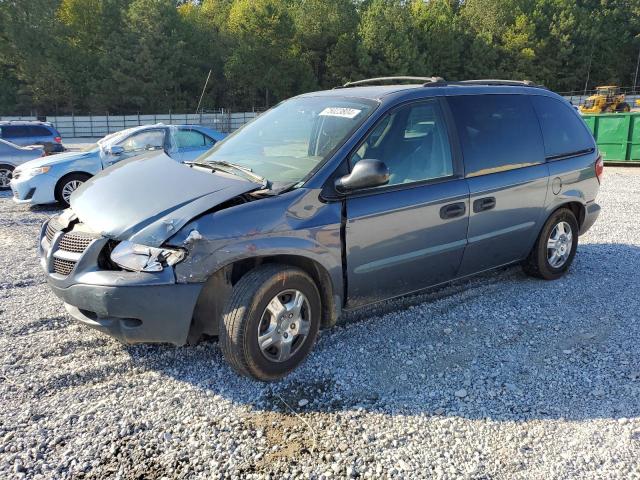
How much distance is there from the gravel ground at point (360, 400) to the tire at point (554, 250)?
53 cm

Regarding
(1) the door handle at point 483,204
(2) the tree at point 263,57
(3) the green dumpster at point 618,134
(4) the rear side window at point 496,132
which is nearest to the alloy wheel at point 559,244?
(4) the rear side window at point 496,132

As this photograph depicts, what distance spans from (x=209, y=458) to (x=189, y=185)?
1.69 metres

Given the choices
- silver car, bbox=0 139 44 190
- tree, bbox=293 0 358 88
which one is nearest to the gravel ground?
silver car, bbox=0 139 44 190

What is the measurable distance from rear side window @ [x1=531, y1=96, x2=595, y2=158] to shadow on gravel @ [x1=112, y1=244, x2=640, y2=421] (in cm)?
139

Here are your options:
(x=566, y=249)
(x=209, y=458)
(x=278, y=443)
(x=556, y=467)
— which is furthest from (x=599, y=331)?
(x=209, y=458)

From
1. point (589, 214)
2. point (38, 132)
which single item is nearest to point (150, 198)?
point (589, 214)

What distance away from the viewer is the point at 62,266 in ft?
11.1

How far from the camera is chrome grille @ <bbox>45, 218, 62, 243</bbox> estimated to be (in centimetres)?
368

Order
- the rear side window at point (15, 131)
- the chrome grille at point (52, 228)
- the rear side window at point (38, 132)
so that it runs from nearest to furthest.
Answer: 1. the chrome grille at point (52, 228)
2. the rear side window at point (15, 131)
3. the rear side window at point (38, 132)

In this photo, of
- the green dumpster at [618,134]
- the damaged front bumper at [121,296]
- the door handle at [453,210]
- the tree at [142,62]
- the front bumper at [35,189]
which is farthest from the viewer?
the tree at [142,62]

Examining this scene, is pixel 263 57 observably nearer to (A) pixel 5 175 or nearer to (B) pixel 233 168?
(A) pixel 5 175

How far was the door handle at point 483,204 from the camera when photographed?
14.1 feet

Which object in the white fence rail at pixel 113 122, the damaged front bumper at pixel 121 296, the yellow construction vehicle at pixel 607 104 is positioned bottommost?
the damaged front bumper at pixel 121 296

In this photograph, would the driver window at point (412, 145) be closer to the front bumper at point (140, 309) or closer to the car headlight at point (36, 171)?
the front bumper at point (140, 309)
